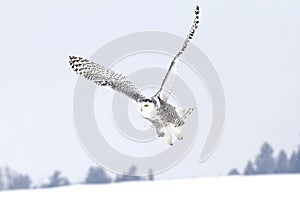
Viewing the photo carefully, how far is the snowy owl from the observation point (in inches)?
101

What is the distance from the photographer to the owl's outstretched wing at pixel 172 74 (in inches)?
104

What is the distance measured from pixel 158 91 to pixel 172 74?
0.39 ft

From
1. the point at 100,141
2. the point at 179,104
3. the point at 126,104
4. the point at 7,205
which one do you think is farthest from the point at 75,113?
the point at 7,205

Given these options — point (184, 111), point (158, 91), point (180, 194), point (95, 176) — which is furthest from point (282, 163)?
point (158, 91)

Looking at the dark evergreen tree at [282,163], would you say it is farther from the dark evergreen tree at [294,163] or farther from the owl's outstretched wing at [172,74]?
the owl's outstretched wing at [172,74]

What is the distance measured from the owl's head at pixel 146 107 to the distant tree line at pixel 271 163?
8.15 m

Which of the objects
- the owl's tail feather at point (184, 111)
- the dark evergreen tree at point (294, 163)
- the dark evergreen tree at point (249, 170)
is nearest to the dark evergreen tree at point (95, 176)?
the dark evergreen tree at point (249, 170)

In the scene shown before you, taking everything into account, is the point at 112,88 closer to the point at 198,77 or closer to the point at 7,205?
the point at 198,77

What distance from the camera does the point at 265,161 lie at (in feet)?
41.9

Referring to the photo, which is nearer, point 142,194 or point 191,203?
point 191,203

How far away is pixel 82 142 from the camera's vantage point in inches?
127

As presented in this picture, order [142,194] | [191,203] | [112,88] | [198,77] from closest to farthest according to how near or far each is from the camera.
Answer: [112,88] < [198,77] < [191,203] < [142,194]

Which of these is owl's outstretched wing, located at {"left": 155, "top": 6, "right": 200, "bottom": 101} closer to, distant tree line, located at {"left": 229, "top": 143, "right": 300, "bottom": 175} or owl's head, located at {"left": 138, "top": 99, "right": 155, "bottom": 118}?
owl's head, located at {"left": 138, "top": 99, "right": 155, "bottom": 118}

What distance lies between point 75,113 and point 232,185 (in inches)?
218
